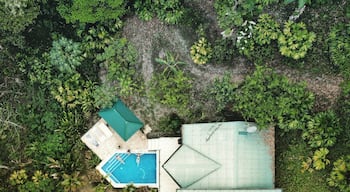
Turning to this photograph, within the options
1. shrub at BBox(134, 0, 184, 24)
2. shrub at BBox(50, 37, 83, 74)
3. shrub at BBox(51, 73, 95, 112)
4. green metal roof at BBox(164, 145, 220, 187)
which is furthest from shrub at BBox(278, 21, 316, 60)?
shrub at BBox(50, 37, 83, 74)

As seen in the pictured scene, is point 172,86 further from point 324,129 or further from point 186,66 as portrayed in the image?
point 324,129

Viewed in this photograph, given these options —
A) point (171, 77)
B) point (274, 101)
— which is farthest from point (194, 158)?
point (274, 101)

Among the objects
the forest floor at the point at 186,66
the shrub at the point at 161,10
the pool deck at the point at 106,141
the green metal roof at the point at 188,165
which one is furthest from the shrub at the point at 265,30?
the pool deck at the point at 106,141

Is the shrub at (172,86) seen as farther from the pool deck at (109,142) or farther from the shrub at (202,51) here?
the pool deck at (109,142)

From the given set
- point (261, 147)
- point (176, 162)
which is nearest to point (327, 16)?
point (261, 147)

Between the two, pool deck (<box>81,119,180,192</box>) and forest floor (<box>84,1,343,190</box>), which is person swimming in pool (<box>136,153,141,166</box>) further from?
forest floor (<box>84,1,343,190</box>)

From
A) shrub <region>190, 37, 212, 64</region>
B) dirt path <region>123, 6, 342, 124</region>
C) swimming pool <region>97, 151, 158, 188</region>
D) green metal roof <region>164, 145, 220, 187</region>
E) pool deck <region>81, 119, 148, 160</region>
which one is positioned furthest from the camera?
pool deck <region>81, 119, 148, 160</region>

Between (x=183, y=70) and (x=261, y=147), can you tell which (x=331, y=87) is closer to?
(x=261, y=147)

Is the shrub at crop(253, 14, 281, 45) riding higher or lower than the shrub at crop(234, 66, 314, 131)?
higher

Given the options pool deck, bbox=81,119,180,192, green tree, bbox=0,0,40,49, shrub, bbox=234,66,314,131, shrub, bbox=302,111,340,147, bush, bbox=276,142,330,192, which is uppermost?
green tree, bbox=0,0,40,49
